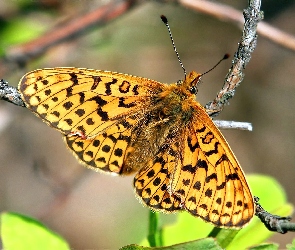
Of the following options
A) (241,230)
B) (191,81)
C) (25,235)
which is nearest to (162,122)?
(191,81)

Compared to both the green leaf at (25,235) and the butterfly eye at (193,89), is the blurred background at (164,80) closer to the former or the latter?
the butterfly eye at (193,89)

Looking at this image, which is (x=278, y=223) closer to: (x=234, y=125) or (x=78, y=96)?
(x=234, y=125)

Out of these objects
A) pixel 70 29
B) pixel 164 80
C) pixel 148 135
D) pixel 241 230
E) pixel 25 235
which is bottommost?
pixel 25 235

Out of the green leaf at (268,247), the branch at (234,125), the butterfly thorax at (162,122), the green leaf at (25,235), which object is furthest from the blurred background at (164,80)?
the green leaf at (268,247)

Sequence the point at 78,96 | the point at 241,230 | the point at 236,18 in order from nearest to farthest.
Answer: the point at 241,230
the point at 78,96
the point at 236,18

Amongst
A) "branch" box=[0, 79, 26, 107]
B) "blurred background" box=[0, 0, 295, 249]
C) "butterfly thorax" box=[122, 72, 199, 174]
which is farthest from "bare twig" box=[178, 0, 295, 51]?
"blurred background" box=[0, 0, 295, 249]

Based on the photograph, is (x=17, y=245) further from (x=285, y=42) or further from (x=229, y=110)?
(x=229, y=110)
